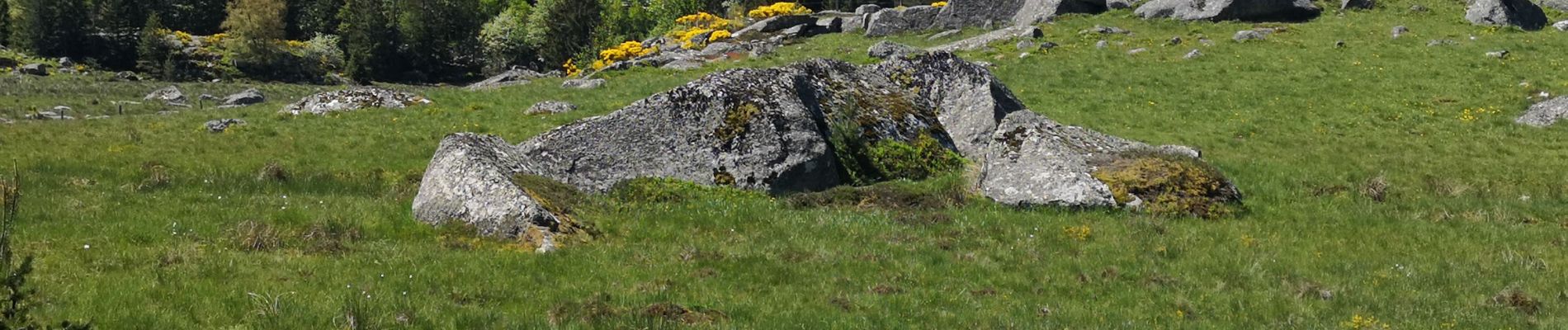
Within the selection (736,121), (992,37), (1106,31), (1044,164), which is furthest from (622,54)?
(1044,164)

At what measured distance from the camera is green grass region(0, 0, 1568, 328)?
12.1m

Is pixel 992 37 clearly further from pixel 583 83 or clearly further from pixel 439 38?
pixel 439 38

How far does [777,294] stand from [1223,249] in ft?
24.9

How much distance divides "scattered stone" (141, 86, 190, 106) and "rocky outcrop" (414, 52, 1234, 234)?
5327cm

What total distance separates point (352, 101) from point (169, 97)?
124 ft

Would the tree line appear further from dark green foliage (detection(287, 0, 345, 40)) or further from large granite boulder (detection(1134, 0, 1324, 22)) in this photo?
large granite boulder (detection(1134, 0, 1324, 22))

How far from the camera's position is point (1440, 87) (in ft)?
129

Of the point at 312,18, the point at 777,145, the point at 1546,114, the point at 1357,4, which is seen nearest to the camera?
the point at 777,145

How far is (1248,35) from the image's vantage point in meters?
51.4

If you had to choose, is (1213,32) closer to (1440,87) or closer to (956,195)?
(1440,87)

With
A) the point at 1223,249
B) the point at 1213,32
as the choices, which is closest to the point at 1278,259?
the point at 1223,249

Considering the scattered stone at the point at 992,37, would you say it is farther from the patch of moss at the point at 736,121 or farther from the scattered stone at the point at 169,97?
the scattered stone at the point at 169,97

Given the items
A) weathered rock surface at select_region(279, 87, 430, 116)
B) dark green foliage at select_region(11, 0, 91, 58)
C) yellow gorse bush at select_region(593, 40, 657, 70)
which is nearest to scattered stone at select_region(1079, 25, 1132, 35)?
yellow gorse bush at select_region(593, 40, 657, 70)

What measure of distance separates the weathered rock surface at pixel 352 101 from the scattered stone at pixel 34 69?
72915mm
